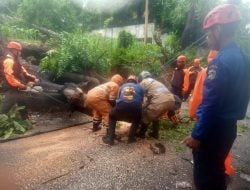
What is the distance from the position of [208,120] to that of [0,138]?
17.6 feet

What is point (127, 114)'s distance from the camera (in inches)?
252

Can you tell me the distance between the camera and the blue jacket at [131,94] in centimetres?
637

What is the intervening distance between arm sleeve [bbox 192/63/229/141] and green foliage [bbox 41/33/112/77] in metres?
7.94

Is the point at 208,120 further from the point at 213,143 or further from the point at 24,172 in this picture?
the point at 24,172

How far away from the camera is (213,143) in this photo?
9.90 feet

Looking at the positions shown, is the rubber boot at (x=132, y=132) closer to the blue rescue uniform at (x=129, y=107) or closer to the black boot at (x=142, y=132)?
the blue rescue uniform at (x=129, y=107)

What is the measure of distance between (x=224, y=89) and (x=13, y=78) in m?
5.85

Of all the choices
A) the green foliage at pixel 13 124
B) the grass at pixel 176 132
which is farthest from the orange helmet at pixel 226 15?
the green foliage at pixel 13 124

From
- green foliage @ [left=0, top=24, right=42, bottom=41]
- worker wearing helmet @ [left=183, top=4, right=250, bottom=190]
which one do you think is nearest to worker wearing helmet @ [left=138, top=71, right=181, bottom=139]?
worker wearing helmet @ [left=183, top=4, right=250, bottom=190]

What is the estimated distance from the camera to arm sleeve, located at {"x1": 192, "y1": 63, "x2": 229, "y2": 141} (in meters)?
2.82

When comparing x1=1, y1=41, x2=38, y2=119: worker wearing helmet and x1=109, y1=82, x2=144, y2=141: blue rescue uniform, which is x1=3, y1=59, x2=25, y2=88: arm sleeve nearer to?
x1=1, y1=41, x2=38, y2=119: worker wearing helmet

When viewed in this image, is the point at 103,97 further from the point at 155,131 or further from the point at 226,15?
the point at 226,15

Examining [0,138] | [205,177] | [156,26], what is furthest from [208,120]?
[156,26]

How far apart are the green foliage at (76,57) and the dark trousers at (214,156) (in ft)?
25.9
